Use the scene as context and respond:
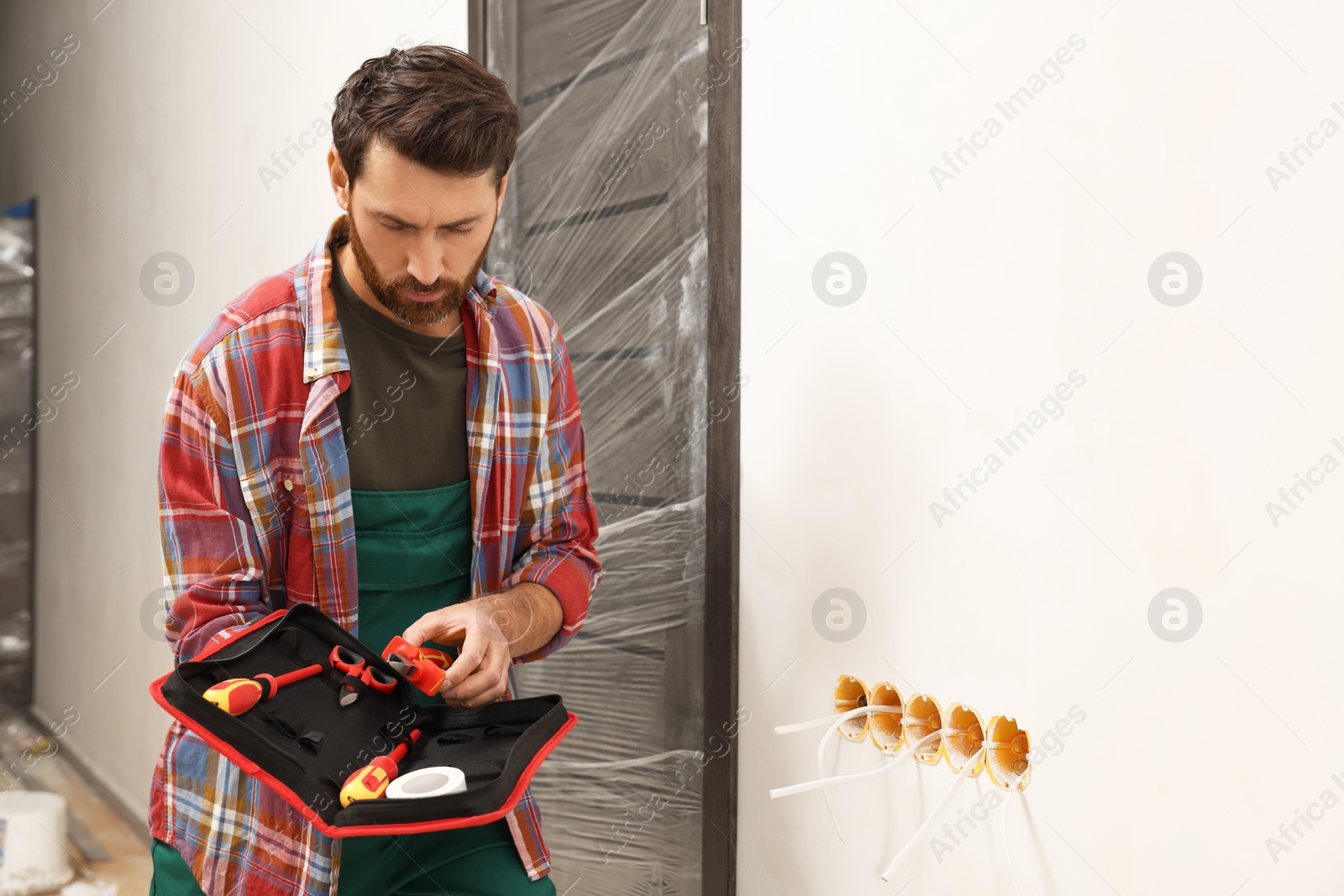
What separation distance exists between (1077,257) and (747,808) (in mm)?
861

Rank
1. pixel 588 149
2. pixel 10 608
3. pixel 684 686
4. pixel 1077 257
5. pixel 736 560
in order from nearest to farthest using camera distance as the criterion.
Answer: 1. pixel 1077 257
2. pixel 736 560
3. pixel 684 686
4. pixel 588 149
5. pixel 10 608

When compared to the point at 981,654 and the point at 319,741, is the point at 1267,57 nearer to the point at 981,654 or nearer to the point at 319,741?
the point at 981,654

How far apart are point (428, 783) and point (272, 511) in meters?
0.38

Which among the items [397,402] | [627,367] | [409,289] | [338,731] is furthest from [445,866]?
[627,367]

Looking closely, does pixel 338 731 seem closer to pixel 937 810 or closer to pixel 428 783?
pixel 428 783

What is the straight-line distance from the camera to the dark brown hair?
1.09 meters

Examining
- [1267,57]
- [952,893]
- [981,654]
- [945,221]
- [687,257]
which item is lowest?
[952,893]

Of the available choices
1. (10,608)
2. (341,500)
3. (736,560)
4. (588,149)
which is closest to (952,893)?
(736,560)

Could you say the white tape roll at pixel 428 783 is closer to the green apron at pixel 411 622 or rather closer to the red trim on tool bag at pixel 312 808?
the red trim on tool bag at pixel 312 808

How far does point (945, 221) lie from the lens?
3.68ft

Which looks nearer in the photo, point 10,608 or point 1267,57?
point 1267,57

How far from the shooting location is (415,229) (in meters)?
1.14

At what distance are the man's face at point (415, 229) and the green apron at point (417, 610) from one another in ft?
0.75

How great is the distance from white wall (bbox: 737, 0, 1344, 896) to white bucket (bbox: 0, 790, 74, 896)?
2.12 meters
